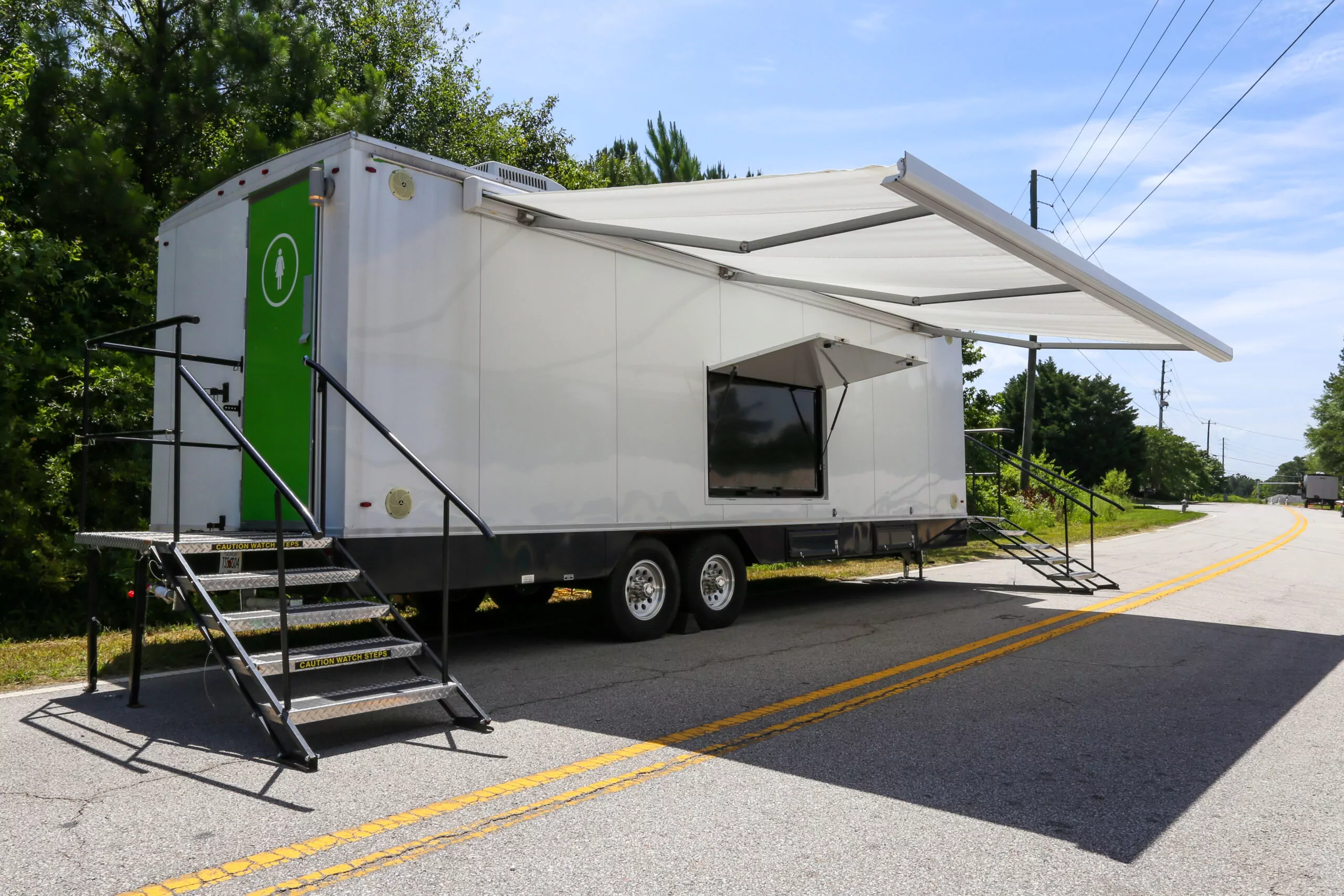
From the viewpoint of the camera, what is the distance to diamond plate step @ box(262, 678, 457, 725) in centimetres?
486

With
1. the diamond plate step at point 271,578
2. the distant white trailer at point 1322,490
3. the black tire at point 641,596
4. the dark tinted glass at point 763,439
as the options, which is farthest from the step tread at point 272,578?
the distant white trailer at point 1322,490

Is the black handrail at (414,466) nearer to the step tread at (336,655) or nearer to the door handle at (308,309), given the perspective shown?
the step tread at (336,655)

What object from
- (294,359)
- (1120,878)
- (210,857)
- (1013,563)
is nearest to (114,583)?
(294,359)

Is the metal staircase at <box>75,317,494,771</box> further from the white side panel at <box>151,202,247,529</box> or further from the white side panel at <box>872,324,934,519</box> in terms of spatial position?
the white side panel at <box>872,324,934,519</box>

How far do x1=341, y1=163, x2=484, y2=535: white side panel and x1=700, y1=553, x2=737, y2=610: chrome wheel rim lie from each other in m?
2.75

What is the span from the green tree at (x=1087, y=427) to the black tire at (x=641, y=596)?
50926 mm

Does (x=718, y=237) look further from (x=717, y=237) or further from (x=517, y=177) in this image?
(x=517, y=177)

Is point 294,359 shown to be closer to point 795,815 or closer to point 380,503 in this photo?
point 380,503

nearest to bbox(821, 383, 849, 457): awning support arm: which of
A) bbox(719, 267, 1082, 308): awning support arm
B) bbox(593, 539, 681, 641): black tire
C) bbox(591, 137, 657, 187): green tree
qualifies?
bbox(719, 267, 1082, 308): awning support arm

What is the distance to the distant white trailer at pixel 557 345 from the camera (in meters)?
6.52

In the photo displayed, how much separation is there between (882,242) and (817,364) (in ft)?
6.30

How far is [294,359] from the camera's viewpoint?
6.75 metres

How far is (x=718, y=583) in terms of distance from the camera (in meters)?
9.15

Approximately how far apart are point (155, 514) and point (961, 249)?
275 inches
